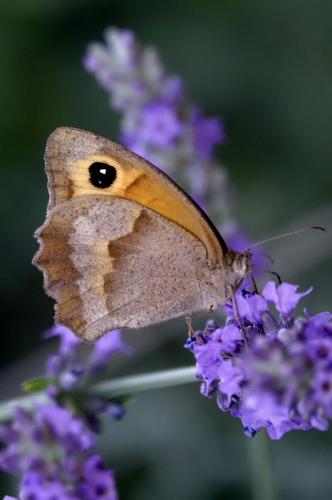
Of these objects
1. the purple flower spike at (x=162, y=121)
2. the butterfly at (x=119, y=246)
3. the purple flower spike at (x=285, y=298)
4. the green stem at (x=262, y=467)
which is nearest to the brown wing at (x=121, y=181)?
the butterfly at (x=119, y=246)

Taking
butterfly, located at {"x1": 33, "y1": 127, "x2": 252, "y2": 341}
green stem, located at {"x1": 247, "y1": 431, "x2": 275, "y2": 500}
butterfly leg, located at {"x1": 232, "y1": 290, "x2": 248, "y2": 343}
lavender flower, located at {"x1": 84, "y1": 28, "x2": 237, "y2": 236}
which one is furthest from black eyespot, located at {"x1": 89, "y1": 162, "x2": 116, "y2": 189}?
lavender flower, located at {"x1": 84, "y1": 28, "x2": 237, "y2": 236}

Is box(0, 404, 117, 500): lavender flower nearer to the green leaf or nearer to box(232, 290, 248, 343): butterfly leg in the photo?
the green leaf

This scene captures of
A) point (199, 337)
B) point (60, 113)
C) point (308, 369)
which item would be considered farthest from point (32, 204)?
point (308, 369)

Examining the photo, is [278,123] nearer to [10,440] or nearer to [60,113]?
[60,113]

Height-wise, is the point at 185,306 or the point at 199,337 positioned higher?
the point at 185,306

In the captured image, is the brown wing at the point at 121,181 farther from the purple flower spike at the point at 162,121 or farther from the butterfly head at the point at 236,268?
the purple flower spike at the point at 162,121
